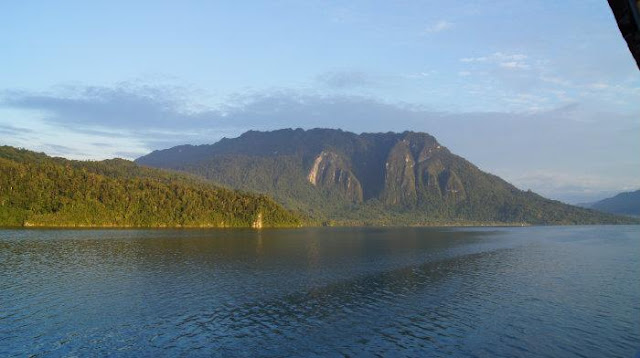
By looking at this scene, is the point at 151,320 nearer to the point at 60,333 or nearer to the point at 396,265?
the point at 60,333

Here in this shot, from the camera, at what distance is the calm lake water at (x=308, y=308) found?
34312 mm

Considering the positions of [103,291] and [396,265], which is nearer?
[103,291]

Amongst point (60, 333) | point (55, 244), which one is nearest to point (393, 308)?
point (60, 333)

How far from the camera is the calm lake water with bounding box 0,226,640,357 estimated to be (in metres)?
34.3

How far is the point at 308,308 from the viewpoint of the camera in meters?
47.2

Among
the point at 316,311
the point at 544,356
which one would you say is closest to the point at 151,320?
the point at 316,311

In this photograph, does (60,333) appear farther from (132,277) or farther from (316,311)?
(132,277)

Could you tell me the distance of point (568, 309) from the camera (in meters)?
48.0

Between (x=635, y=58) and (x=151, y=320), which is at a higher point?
(x=635, y=58)

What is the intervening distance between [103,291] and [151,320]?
17.0m

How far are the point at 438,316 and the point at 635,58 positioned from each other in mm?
42372

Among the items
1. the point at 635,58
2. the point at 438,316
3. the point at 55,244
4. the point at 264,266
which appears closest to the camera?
the point at 635,58

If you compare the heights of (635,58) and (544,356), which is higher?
(635,58)

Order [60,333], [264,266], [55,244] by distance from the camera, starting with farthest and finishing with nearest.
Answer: [55,244], [264,266], [60,333]
